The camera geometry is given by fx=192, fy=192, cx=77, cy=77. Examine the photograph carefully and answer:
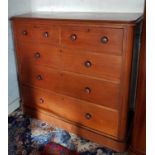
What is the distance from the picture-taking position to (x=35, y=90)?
6.30 ft

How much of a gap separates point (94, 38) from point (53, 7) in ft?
2.71

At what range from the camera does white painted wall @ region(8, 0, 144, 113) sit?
1.67 meters

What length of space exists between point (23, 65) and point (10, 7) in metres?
0.57

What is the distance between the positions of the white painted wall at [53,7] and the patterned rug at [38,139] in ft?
1.04

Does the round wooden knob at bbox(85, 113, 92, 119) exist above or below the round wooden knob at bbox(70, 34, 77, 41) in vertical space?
below

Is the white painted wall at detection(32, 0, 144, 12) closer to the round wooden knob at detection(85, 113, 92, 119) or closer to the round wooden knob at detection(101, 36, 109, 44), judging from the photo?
the round wooden knob at detection(101, 36, 109, 44)

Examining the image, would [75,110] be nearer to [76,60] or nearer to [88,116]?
[88,116]

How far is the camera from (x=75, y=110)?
173 centimetres

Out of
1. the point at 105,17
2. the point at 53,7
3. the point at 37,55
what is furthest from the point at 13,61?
the point at 105,17

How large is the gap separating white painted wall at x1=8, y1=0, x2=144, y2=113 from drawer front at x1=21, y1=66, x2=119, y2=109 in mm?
234

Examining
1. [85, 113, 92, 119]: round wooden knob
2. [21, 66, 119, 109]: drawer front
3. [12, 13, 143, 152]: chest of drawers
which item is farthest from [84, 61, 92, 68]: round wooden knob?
[85, 113, 92, 119]: round wooden knob

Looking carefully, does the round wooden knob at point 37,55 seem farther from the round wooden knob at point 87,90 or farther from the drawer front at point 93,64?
the round wooden knob at point 87,90

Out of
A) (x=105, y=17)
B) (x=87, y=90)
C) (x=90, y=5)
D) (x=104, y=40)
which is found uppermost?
(x=90, y=5)

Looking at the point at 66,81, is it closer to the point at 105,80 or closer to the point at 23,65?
the point at 105,80
